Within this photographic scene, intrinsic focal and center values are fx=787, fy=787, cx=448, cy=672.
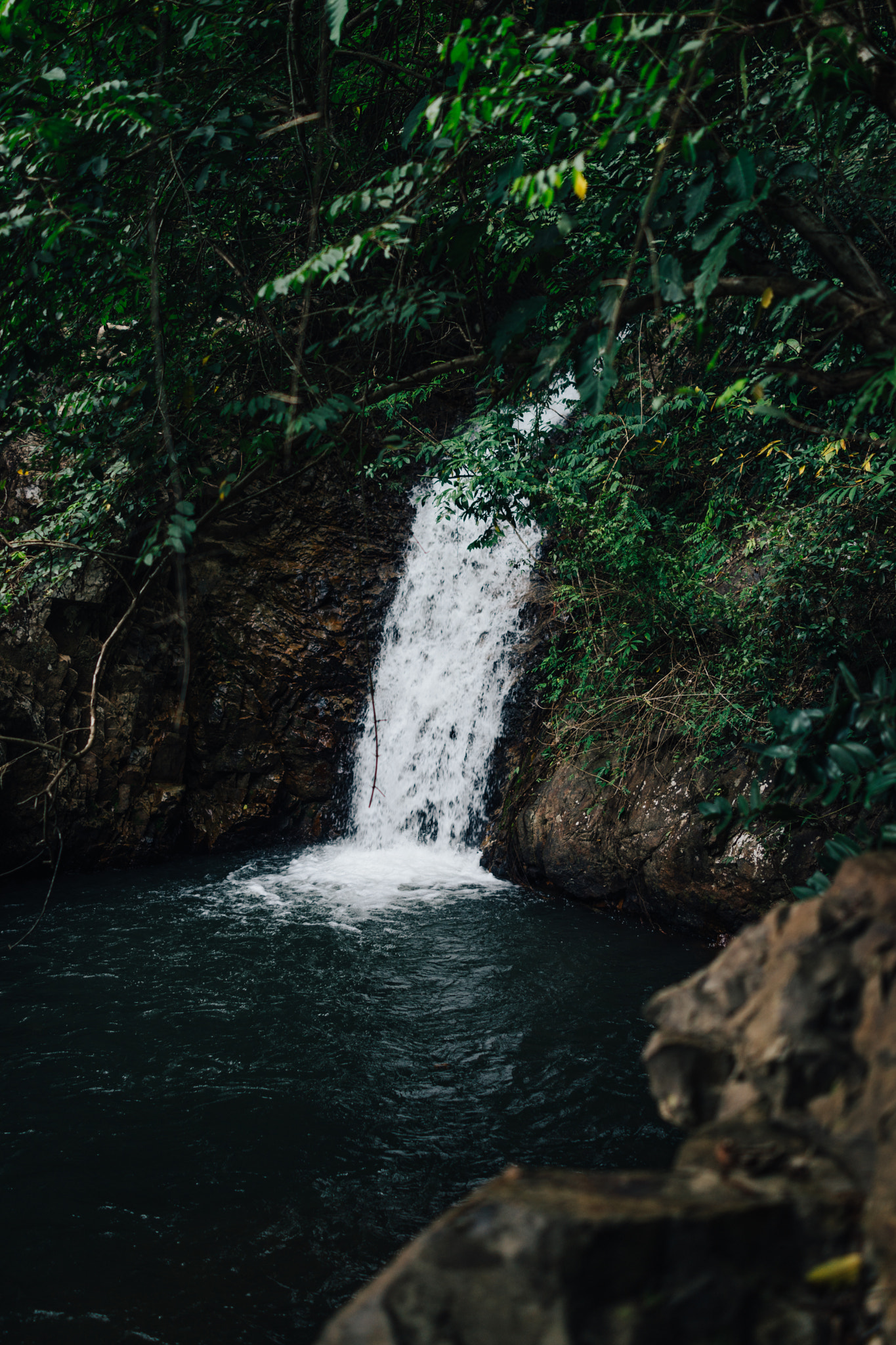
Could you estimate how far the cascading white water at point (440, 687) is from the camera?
377 inches

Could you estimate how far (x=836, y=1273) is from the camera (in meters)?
1.25

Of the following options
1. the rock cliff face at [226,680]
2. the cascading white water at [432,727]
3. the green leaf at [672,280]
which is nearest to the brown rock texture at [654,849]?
the cascading white water at [432,727]

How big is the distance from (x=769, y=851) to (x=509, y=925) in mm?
2349

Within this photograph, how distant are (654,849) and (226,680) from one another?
20.0ft

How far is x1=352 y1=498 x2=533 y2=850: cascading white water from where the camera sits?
959 centimetres

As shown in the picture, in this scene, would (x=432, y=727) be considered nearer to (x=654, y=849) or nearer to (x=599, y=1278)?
(x=654, y=849)

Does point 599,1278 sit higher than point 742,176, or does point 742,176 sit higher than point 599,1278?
point 742,176

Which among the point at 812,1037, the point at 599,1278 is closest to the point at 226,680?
the point at 812,1037

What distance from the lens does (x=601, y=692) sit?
25.6 ft

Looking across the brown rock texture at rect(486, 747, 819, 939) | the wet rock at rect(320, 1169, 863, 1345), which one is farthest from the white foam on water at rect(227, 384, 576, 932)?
the wet rock at rect(320, 1169, 863, 1345)

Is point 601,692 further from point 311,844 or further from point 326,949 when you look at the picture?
point 311,844

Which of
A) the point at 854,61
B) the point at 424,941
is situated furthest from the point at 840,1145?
the point at 424,941

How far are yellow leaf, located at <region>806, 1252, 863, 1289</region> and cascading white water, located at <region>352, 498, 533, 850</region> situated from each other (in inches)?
318

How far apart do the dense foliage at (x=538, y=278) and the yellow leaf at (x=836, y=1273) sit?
7.29 ft
